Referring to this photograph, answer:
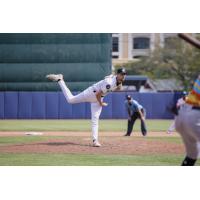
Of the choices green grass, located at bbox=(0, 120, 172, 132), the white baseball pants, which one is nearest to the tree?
green grass, located at bbox=(0, 120, 172, 132)

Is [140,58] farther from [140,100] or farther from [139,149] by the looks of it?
[139,149]

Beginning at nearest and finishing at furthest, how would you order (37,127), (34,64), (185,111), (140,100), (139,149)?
(185,111), (139,149), (34,64), (37,127), (140,100)

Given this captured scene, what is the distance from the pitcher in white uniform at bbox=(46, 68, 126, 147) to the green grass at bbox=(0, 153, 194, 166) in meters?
1.15

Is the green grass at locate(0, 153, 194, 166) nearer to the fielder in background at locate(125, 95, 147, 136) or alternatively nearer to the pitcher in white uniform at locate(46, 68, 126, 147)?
the pitcher in white uniform at locate(46, 68, 126, 147)

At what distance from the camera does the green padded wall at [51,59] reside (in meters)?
14.3

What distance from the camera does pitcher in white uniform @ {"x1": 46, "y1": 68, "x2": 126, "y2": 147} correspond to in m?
10.2

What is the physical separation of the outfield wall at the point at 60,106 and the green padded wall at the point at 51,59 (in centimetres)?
31

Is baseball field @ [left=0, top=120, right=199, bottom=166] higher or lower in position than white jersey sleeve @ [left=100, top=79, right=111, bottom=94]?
lower

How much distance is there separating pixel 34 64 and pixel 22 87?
66cm

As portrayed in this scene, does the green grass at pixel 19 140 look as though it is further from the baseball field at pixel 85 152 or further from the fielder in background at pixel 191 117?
the fielder in background at pixel 191 117

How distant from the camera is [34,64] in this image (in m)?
15.1

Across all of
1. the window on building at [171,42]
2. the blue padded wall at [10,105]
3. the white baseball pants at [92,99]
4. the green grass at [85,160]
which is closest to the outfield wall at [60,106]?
the blue padded wall at [10,105]

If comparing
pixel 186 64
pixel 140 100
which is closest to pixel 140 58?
pixel 186 64
